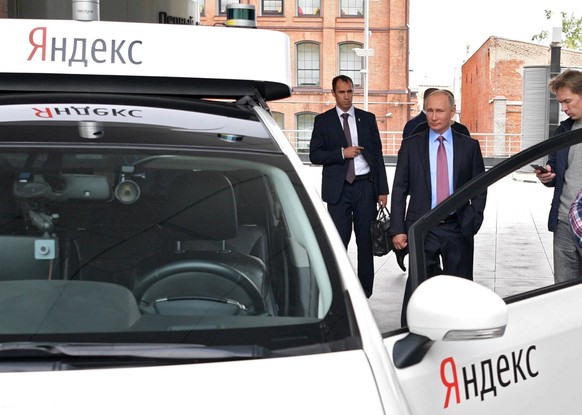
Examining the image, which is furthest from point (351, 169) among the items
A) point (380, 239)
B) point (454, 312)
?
point (454, 312)

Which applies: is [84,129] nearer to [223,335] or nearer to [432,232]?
[223,335]

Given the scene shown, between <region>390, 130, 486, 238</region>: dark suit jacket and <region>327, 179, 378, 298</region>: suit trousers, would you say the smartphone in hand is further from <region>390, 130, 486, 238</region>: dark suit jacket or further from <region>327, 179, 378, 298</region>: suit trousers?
<region>327, 179, 378, 298</region>: suit trousers

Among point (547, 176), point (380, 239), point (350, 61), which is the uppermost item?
point (350, 61)

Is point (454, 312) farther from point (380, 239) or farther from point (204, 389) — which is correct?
point (380, 239)

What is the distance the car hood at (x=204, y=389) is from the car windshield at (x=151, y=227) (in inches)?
9.9

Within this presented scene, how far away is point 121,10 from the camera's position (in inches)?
295

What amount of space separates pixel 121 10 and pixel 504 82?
4634 centimetres

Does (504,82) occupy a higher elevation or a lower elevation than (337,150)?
lower

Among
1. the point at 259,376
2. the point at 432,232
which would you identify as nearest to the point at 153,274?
the point at 259,376

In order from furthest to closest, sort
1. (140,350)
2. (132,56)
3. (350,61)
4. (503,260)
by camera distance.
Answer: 1. (350,61)
2. (503,260)
3. (132,56)
4. (140,350)

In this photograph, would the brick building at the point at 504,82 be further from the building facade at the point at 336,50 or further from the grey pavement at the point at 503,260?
the grey pavement at the point at 503,260

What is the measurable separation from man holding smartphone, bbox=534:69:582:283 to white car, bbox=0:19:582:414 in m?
2.66

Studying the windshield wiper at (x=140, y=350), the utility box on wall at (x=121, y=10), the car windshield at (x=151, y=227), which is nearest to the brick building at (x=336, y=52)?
the utility box on wall at (x=121, y=10)

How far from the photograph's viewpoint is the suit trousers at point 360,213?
8.79 m
